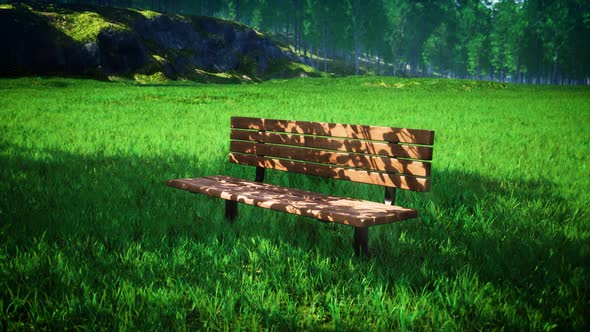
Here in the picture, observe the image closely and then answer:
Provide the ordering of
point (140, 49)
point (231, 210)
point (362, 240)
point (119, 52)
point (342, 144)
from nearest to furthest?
point (362, 240) < point (342, 144) < point (231, 210) < point (119, 52) < point (140, 49)

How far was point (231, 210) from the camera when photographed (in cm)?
512

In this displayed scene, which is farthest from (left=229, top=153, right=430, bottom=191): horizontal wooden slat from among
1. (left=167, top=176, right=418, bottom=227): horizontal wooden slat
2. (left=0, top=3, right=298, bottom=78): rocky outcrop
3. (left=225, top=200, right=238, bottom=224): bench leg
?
(left=0, top=3, right=298, bottom=78): rocky outcrop

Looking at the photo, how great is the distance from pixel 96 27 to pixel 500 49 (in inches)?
2612

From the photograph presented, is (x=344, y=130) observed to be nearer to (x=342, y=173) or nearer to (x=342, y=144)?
(x=342, y=144)

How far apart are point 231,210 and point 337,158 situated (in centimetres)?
120

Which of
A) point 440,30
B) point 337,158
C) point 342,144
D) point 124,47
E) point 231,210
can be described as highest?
point 440,30

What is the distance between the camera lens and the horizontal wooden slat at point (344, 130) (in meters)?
4.25

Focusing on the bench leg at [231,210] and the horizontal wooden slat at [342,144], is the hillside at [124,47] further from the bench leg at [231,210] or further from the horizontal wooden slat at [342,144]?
the bench leg at [231,210]

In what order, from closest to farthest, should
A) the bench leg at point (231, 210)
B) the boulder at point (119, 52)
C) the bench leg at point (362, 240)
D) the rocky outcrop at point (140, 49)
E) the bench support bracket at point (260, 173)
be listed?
the bench leg at point (362, 240) < the bench leg at point (231, 210) < the bench support bracket at point (260, 173) < the rocky outcrop at point (140, 49) < the boulder at point (119, 52)

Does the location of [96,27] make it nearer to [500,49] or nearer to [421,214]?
[421,214]

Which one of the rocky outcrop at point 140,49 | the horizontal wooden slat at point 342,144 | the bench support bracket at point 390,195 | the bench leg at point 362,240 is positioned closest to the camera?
the bench leg at point 362,240

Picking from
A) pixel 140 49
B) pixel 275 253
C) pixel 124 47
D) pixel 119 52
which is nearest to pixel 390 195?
pixel 275 253

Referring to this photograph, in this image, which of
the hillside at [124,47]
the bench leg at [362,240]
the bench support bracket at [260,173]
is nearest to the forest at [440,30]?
the hillside at [124,47]

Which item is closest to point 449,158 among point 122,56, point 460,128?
point 460,128
